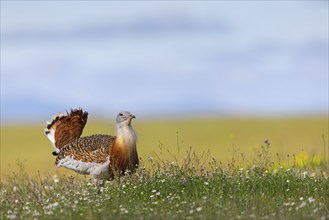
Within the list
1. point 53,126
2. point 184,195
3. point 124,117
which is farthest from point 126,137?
point 53,126

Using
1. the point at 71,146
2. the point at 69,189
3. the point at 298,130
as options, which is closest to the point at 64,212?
the point at 69,189

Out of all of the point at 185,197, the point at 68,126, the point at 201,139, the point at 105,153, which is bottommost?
the point at 185,197

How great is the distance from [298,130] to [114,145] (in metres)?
26.0

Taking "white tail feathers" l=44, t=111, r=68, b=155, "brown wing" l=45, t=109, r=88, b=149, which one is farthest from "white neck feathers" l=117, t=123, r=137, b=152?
"white tail feathers" l=44, t=111, r=68, b=155

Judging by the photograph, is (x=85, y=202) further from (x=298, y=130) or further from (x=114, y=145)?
(x=298, y=130)

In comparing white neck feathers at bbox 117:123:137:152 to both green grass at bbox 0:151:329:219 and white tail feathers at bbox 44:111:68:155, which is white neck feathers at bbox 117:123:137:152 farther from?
white tail feathers at bbox 44:111:68:155

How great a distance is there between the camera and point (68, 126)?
17.0 meters

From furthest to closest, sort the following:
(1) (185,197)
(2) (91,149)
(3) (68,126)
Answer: (3) (68,126), (2) (91,149), (1) (185,197)

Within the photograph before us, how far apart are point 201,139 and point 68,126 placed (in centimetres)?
2342

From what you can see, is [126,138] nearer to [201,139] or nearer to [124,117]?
[124,117]

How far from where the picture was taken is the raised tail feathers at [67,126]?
1692 cm

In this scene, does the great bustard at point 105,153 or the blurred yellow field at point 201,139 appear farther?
the blurred yellow field at point 201,139

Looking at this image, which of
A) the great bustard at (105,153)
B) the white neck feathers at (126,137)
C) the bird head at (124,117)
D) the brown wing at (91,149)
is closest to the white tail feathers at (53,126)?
the great bustard at (105,153)

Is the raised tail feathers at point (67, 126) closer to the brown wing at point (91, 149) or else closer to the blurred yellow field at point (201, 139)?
the brown wing at point (91, 149)
